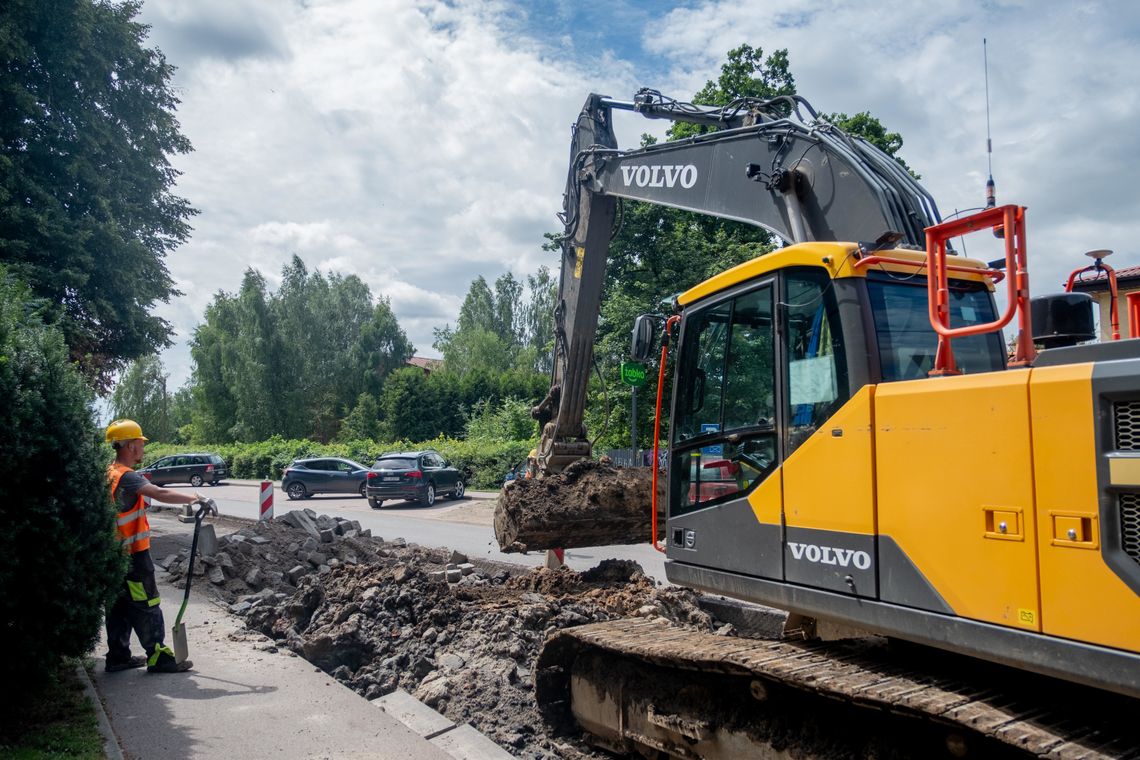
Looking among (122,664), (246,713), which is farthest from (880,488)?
(122,664)

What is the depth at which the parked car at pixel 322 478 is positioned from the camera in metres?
31.1

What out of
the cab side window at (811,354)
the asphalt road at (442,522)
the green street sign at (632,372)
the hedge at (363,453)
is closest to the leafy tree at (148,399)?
the hedge at (363,453)

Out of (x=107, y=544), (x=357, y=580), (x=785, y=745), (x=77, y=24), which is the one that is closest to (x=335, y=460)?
(x=77, y=24)

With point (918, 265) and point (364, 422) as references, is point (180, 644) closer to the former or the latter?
point (918, 265)

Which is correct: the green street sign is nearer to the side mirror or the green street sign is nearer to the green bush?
the side mirror

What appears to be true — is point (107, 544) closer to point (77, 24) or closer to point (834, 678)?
point (834, 678)

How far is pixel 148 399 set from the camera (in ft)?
230

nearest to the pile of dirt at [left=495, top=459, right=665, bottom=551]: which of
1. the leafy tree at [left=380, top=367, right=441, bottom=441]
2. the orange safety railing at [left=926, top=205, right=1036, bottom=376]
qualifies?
the orange safety railing at [left=926, top=205, right=1036, bottom=376]

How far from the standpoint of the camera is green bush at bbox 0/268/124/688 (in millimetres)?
4859

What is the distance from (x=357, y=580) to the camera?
8.87m

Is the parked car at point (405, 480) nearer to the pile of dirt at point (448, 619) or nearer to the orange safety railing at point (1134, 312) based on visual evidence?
the pile of dirt at point (448, 619)

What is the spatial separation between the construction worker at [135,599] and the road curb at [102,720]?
307mm

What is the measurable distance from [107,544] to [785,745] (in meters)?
4.51

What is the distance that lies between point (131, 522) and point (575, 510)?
368cm
